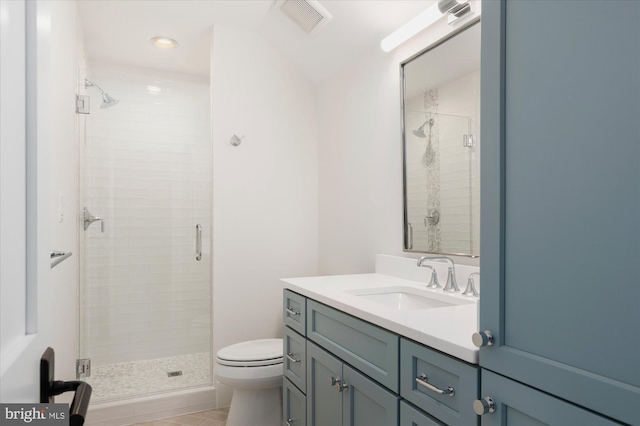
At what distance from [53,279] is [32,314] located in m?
1.24

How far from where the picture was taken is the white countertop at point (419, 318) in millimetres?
1010

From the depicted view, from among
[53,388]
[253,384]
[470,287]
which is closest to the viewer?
[53,388]

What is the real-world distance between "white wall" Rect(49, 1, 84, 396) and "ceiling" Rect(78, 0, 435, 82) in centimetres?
27

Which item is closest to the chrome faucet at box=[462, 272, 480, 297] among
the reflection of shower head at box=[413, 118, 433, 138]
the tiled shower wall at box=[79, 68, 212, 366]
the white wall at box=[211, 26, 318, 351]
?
the reflection of shower head at box=[413, 118, 433, 138]

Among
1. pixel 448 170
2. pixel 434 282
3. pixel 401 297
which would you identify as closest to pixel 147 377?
pixel 401 297

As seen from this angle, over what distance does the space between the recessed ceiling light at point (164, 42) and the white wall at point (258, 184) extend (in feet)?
1.19

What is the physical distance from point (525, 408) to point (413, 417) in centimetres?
38

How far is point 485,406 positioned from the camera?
898 millimetres

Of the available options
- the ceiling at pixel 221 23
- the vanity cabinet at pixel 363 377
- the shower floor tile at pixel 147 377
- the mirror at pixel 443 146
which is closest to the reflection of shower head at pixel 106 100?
the ceiling at pixel 221 23

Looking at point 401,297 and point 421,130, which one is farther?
point 421,130

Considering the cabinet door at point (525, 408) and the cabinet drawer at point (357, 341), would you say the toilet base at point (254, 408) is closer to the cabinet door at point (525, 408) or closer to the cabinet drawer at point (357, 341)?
the cabinet drawer at point (357, 341)

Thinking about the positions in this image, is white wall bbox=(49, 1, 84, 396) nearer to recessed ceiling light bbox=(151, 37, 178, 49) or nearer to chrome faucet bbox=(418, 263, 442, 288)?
recessed ceiling light bbox=(151, 37, 178, 49)

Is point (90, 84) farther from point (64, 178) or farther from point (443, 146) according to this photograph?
point (443, 146)

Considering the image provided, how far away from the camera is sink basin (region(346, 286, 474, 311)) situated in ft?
5.69
